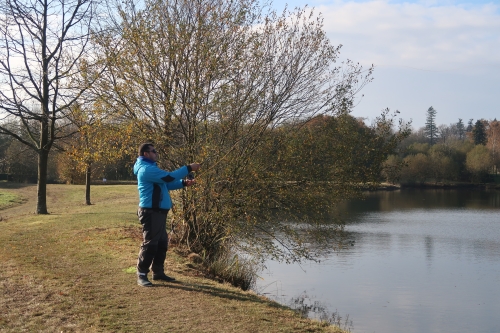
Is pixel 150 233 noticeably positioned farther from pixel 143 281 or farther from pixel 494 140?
pixel 494 140

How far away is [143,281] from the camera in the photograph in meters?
7.89

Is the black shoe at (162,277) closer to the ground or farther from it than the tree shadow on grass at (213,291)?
farther from it

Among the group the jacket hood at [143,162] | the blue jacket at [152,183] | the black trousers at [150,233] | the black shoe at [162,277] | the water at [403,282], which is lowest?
the water at [403,282]

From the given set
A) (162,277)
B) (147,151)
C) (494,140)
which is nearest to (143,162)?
(147,151)

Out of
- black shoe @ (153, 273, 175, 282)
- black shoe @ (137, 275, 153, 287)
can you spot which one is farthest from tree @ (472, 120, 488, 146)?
black shoe @ (137, 275, 153, 287)

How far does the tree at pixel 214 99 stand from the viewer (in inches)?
460

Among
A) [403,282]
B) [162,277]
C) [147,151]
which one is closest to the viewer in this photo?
[147,151]

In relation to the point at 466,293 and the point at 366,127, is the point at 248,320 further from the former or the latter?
the point at 466,293

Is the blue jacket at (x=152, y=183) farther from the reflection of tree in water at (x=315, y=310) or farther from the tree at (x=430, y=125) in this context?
the tree at (x=430, y=125)

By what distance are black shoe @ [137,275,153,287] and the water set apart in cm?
429

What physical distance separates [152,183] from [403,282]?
1065 cm

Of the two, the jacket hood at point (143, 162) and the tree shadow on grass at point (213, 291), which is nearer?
the jacket hood at point (143, 162)

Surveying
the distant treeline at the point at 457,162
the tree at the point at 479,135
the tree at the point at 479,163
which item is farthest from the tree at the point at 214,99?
the tree at the point at 479,135

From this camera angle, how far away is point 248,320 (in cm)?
678
